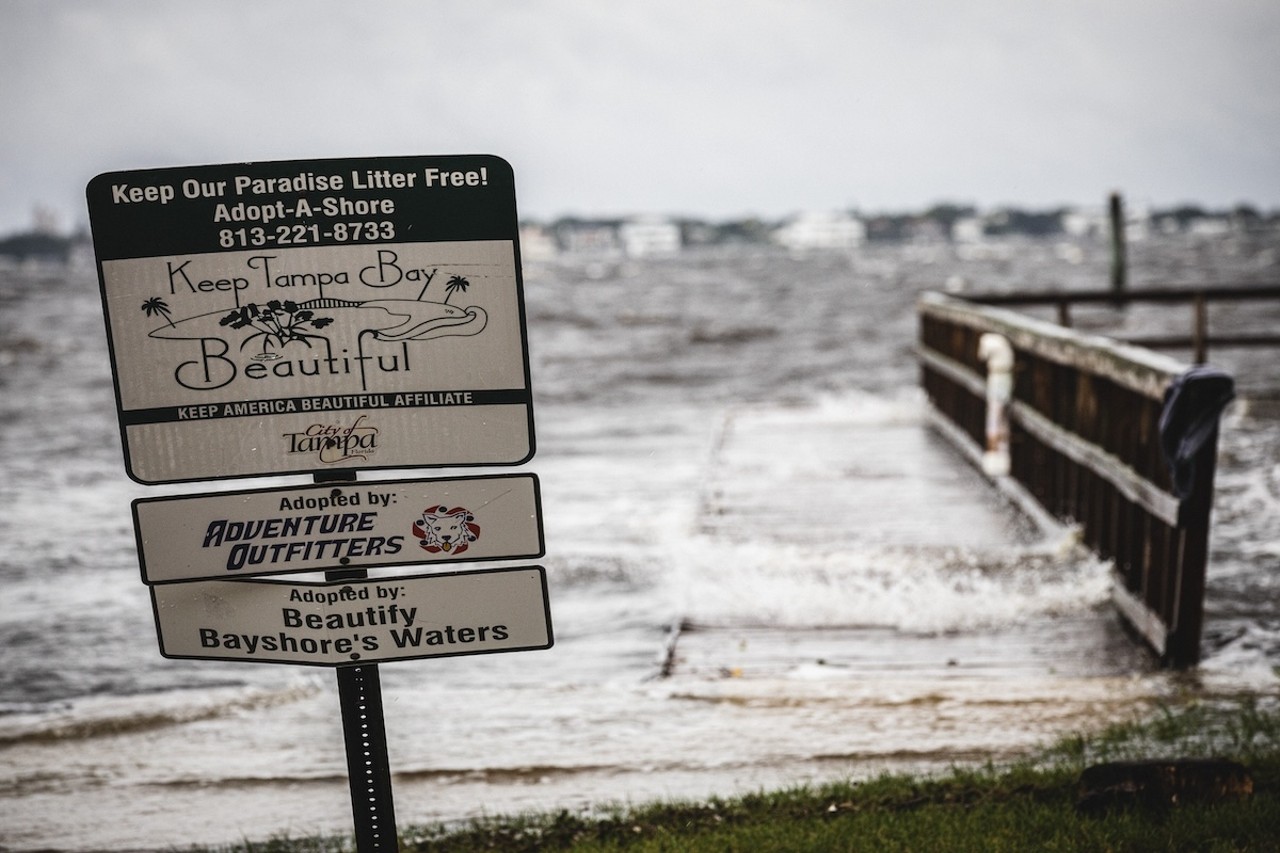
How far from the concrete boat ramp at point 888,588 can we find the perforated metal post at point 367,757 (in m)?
2.97

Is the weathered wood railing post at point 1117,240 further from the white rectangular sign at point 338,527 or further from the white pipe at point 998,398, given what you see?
the white rectangular sign at point 338,527

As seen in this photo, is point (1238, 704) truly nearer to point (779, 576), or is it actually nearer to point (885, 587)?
point (885, 587)

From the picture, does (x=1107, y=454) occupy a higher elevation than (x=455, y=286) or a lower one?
lower

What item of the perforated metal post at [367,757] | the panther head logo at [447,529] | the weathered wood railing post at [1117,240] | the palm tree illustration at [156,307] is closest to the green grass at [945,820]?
the perforated metal post at [367,757]

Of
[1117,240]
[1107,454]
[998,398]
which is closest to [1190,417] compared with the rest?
[1107,454]

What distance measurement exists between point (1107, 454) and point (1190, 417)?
65.2 inches

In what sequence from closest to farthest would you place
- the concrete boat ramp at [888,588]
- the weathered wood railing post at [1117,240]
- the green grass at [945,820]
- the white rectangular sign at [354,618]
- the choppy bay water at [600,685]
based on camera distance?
1. the white rectangular sign at [354,618]
2. the green grass at [945,820]
3. the choppy bay water at [600,685]
4. the concrete boat ramp at [888,588]
5. the weathered wood railing post at [1117,240]

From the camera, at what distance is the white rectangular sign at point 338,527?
123 inches

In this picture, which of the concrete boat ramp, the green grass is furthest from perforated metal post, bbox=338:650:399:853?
the concrete boat ramp

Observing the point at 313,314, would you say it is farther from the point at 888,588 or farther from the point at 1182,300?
the point at 1182,300

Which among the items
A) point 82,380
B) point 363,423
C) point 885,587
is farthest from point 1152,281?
point 363,423

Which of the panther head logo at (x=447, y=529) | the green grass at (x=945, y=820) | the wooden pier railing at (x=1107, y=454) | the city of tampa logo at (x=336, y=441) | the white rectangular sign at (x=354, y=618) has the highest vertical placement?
the city of tampa logo at (x=336, y=441)

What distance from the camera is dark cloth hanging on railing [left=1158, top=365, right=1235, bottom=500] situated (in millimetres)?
5461

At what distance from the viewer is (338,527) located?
319cm
